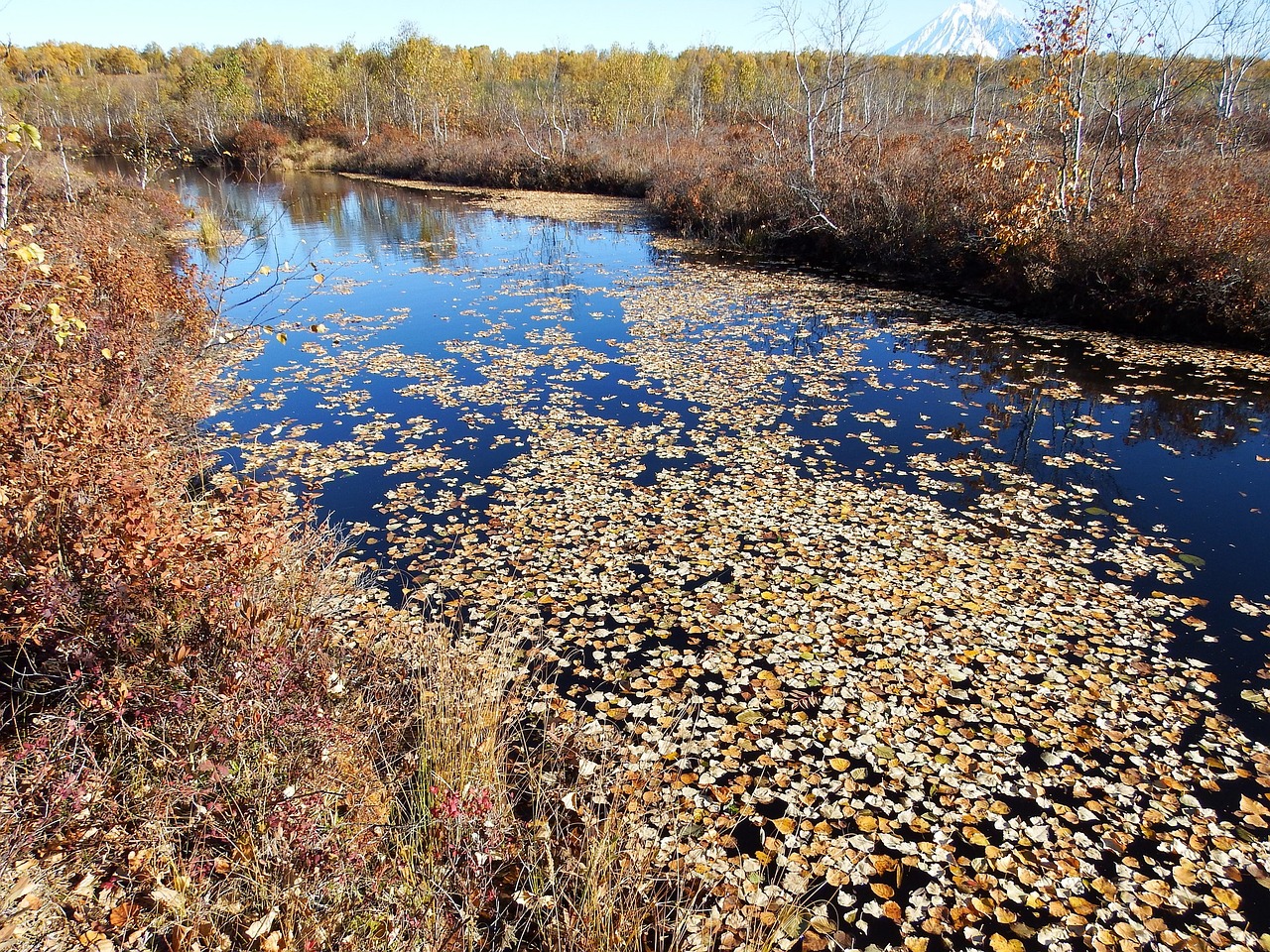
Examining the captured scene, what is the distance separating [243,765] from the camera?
135 inches

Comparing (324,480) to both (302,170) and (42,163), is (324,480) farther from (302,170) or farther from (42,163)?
(302,170)

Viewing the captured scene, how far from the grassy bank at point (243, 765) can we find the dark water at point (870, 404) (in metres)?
2.32

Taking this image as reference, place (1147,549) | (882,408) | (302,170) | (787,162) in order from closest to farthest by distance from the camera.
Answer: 1. (1147,549)
2. (882,408)
3. (787,162)
4. (302,170)

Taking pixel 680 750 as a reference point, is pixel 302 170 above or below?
above

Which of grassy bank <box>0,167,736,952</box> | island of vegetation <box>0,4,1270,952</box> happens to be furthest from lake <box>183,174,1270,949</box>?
grassy bank <box>0,167,736,952</box>

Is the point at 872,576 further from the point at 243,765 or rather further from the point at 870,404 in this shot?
the point at 870,404

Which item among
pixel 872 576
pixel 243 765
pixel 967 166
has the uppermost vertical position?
pixel 967 166

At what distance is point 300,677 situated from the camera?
385cm

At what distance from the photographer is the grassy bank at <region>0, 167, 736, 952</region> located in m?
2.95

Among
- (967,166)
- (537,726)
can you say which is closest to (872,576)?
(537,726)

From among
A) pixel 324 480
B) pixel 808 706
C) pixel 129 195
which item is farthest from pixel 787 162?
pixel 808 706

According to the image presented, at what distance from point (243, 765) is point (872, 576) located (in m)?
4.68

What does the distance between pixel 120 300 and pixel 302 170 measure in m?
47.3

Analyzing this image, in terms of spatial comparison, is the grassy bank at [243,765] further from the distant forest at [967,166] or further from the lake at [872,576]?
the distant forest at [967,166]
